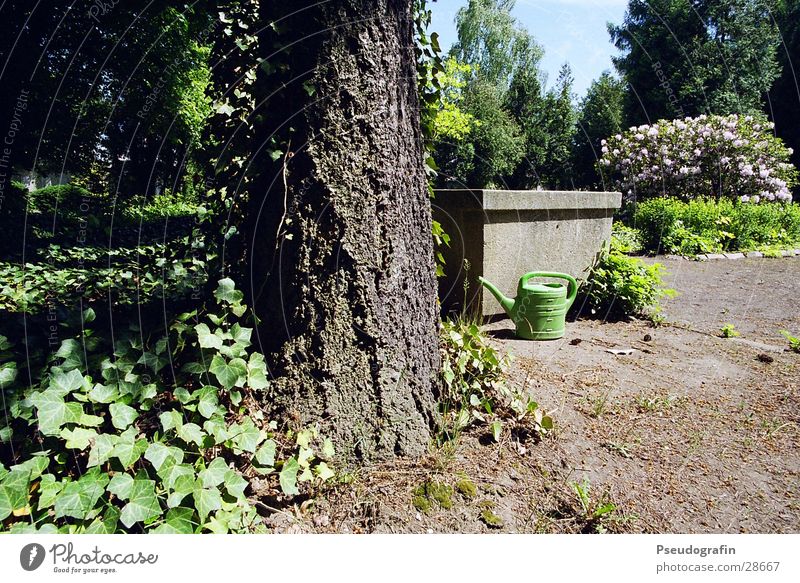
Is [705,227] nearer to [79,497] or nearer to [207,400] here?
[207,400]

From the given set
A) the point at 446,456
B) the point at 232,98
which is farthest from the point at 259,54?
the point at 446,456

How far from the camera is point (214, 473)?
1.61m

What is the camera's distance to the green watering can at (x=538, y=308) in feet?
12.3

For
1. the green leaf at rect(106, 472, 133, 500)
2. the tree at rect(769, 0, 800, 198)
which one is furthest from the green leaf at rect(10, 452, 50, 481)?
the tree at rect(769, 0, 800, 198)

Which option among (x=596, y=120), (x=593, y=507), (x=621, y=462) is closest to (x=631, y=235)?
(x=621, y=462)

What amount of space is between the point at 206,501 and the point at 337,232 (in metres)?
1.00

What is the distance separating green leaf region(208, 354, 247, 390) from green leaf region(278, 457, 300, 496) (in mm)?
331

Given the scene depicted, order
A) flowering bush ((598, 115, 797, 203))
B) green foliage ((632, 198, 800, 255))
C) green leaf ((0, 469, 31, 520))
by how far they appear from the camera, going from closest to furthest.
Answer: green leaf ((0, 469, 31, 520)), green foliage ((632, 198, 800, 255)), flowering bush ((598, 115, 797, 203))

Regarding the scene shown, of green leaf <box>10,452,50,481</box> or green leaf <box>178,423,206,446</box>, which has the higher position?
green leaf <box>178,423,206,446</box>

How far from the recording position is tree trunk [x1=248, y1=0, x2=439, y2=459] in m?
1.92

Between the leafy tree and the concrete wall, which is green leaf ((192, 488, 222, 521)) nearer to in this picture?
the concrete wall

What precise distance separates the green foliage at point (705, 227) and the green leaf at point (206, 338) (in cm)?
889

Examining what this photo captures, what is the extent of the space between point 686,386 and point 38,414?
311 cm

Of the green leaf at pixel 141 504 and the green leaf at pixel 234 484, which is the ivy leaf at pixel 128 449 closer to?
the green leaf at pixel 141 504
